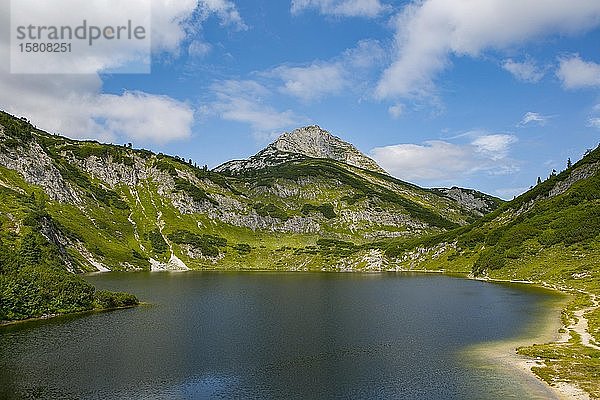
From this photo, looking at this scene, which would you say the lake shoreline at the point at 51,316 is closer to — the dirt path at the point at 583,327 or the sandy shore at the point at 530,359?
the sandy shore at the point at 530,359

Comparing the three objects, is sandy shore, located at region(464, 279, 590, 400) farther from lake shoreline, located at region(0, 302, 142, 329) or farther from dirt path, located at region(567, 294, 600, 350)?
lake shoreline, located at region(0, 302, 142, 329)

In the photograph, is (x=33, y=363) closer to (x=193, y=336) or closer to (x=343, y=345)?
(x=193, y=336)

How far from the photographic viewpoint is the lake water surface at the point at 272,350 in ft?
182

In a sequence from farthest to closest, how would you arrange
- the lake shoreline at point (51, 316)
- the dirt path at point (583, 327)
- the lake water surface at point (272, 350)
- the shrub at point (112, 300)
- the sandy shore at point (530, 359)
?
the shrub at point (112, 300), the lake shoreline at point (51, 316), the dirt path at point (583, 327), the lake water surface at point (272, 350), the sandy shore at point (530, 359)

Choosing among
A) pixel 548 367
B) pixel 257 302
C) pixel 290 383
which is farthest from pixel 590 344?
pixel 257 302

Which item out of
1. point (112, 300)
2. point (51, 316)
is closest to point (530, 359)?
point (51, 316)

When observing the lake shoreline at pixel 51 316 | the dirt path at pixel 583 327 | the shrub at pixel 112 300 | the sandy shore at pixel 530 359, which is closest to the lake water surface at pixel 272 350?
the sandy shore at pixel 530 359

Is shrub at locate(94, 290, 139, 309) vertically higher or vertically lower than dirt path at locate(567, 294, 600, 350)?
higher

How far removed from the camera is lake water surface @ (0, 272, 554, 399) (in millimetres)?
55469

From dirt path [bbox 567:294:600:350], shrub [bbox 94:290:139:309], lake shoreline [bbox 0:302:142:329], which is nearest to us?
dirt path [bbox 567:294:600:350]

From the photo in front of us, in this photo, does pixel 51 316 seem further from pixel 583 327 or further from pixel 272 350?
pixel 583 327

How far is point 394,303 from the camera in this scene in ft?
435

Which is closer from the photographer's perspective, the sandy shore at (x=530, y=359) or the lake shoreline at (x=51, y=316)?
the sandy shore at (x=530, y=359)

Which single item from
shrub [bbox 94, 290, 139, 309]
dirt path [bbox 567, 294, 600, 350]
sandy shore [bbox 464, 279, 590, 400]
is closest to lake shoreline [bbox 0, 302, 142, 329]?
shrub [bbox 94, 290, 139, 309]
